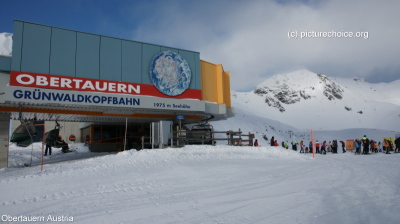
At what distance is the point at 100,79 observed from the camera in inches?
651

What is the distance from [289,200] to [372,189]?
2457 mm

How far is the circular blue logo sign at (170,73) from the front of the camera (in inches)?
730

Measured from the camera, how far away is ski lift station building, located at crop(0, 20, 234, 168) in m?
14.6

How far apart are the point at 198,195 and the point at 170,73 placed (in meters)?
13.5

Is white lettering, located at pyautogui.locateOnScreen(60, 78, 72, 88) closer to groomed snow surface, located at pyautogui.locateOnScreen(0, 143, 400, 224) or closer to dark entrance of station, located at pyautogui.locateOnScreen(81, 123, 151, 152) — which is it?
groomed snow surface, located at pyautogui.locateOnScreen(0, 143, 400, 224)

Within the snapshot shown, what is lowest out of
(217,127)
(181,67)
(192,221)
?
(192,221)

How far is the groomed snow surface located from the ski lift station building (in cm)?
686

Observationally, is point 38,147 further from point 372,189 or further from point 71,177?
point 372,189

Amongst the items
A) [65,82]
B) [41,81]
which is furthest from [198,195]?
[41,81]

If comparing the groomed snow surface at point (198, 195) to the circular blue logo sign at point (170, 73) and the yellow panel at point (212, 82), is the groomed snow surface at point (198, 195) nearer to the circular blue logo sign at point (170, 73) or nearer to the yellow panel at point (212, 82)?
the circular blue logo sign at point (170, 73)

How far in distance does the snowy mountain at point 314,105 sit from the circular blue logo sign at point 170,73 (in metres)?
48.1

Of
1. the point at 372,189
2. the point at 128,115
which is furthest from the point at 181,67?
the point at 372,189

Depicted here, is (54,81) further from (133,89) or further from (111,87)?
(133,89)

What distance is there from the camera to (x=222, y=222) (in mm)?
4629
